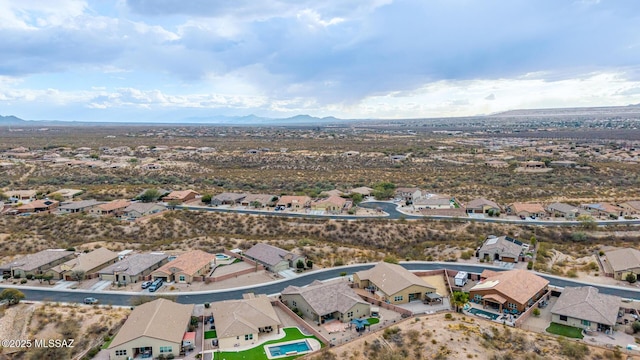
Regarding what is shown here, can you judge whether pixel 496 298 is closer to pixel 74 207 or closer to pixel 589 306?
pixel 589 306

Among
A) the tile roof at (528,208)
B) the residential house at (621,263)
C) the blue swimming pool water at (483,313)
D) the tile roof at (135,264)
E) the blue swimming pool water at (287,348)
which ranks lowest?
the blue swimming pool water at (287,348)

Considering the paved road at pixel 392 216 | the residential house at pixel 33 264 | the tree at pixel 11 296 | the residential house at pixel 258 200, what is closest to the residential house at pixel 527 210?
the paved road at pixel 392 216

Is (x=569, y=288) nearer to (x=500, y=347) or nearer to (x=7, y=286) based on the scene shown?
(x=500, y=347)

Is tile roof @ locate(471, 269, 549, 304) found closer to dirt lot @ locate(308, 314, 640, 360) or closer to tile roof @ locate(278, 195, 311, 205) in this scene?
dirt lot @ locate(308, 314, 640, 360)

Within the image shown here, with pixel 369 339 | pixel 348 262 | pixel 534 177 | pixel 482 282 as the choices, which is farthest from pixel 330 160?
pixel 369 339

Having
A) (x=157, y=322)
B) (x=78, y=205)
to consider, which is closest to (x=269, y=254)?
(x=157, y=322)

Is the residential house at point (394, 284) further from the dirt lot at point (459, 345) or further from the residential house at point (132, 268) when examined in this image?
the residential house at point (132, 268)
